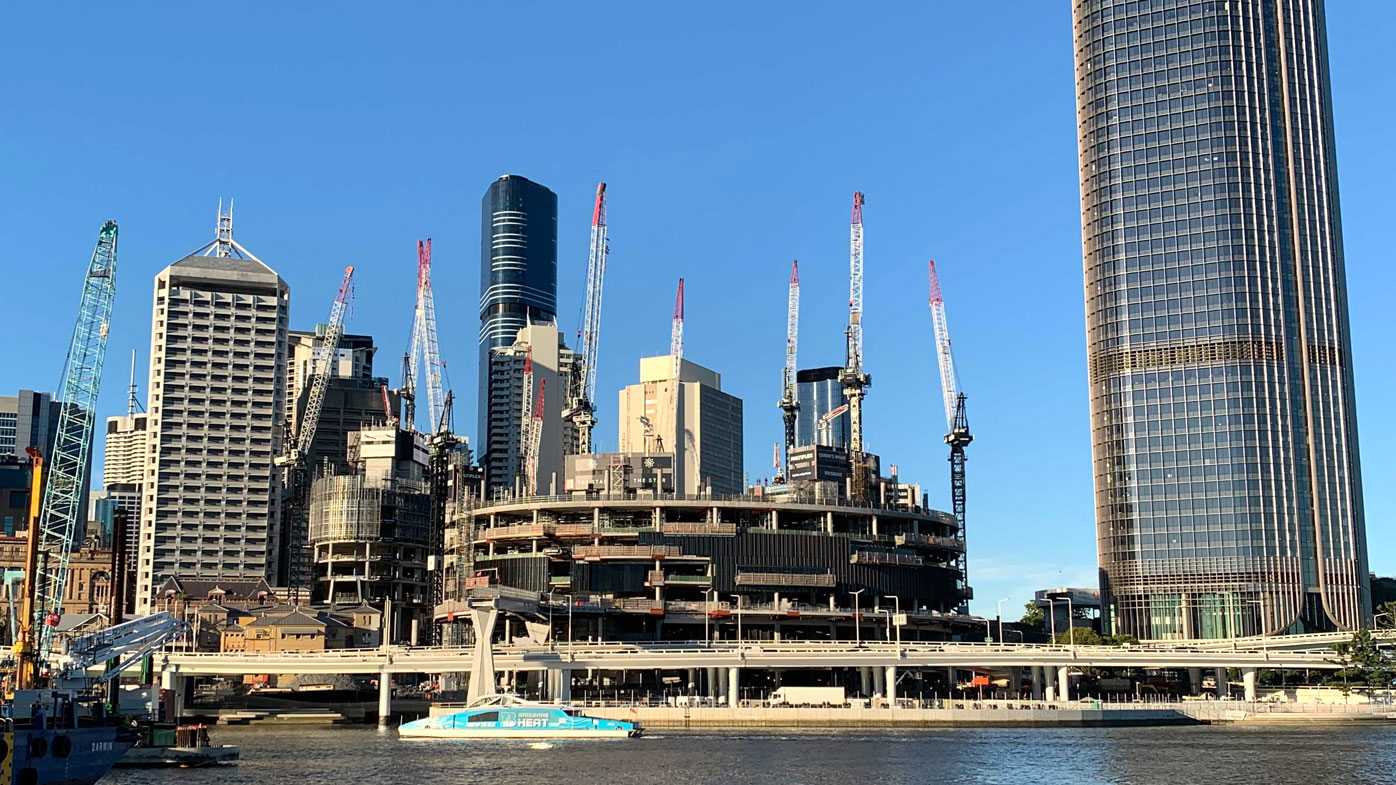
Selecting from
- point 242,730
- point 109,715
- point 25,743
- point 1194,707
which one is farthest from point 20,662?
point 1194,707

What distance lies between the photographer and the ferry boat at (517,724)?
161375 mm

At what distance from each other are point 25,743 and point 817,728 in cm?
9669

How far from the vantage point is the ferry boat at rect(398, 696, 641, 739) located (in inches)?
6353

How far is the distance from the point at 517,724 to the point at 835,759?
1657 inches

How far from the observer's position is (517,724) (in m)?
163

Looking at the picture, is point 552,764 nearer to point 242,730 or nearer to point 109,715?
point 109,715

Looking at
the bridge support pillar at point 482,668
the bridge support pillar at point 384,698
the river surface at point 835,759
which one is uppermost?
the bridge support pillar at point 482,668

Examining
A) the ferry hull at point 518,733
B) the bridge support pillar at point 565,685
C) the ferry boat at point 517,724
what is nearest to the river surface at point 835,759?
the ferry hull at point 518,733

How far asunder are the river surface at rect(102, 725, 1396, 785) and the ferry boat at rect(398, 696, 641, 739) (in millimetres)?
3179

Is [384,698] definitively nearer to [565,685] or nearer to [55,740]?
[565,685]

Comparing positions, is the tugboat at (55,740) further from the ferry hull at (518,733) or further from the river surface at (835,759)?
the ferry hull at (518,733)

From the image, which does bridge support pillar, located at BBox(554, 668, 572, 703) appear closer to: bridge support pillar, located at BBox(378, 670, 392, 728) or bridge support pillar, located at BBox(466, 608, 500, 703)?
bridge support pillar, located at BBox(466, 608, 500, 703)

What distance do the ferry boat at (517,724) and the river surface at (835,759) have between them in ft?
10.4

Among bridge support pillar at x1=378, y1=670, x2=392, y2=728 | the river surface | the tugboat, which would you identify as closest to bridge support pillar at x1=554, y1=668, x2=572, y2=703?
the river surface
